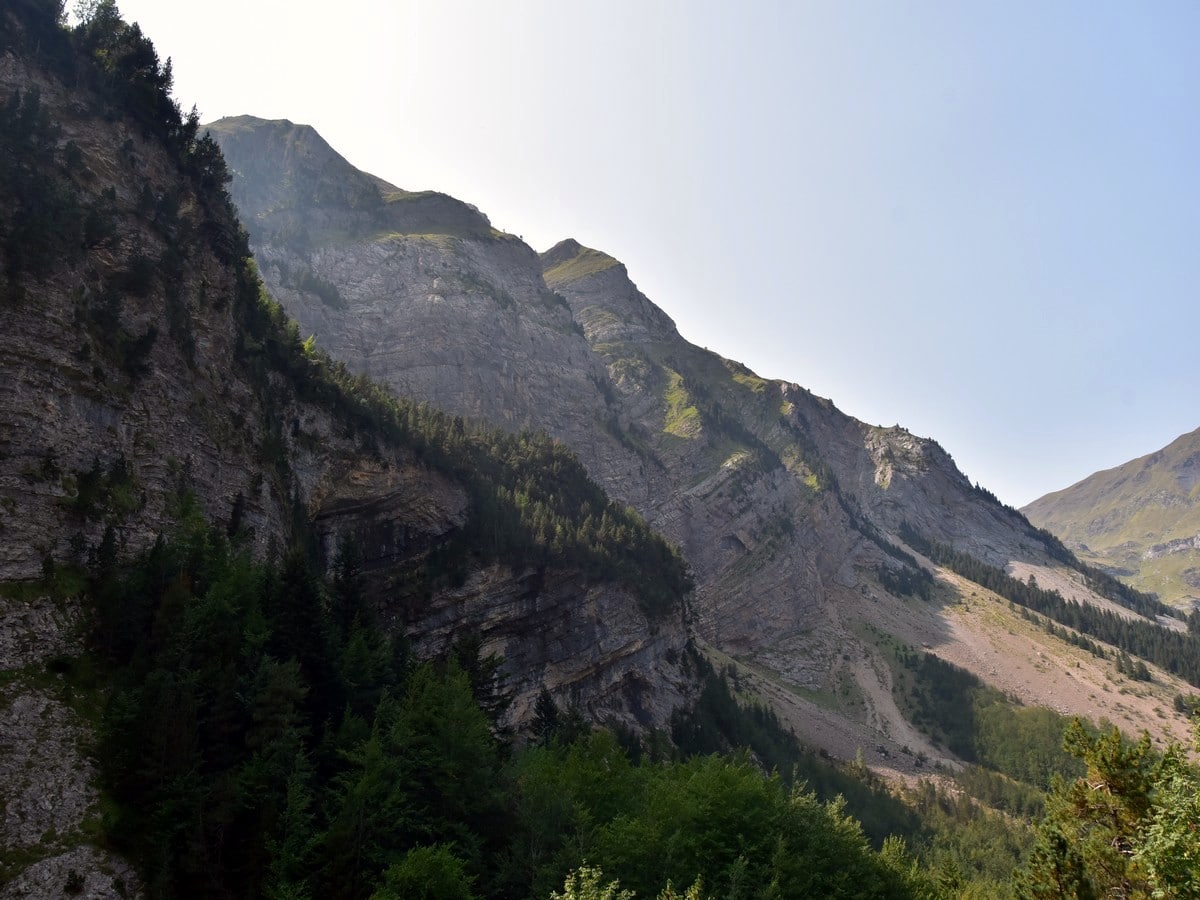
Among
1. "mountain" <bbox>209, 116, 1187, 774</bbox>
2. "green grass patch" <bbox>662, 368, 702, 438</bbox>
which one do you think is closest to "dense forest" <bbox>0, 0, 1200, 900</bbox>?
"mountain" <bbox>209, 116, 1187, 774</bbox>

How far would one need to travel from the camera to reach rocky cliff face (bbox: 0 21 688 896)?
92.5 feet

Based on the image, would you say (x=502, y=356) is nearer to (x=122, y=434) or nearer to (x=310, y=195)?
(x=310, y=195)

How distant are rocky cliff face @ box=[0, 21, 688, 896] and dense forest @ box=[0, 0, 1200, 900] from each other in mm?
383

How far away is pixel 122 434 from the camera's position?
4100 centimetres

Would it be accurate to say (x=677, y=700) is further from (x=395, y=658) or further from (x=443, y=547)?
(x=395, y=658)

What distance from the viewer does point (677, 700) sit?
99250 mm

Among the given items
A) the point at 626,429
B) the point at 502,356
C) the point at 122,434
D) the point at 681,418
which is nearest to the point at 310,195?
the point at 502,356

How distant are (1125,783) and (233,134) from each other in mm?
204126

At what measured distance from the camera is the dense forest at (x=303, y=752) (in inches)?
973

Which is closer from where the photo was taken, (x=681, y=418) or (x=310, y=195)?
(x=310, y=195)

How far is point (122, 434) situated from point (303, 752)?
74.7 ft

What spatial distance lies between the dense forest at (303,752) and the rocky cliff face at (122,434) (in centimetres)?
38

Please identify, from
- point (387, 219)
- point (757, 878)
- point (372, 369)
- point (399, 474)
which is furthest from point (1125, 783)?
point (387, 219)

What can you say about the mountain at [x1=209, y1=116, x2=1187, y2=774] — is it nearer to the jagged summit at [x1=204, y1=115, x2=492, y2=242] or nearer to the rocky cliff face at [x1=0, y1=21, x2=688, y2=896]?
the jagged summit at [x1=204, y1=115, x2=492, y2=242]
